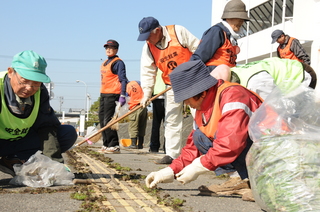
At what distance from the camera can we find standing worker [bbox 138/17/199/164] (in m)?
6.13

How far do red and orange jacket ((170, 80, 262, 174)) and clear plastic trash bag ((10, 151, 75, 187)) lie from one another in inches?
61.3

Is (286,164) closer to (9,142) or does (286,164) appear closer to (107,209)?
(107,209)

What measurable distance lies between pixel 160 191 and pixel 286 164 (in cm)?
155

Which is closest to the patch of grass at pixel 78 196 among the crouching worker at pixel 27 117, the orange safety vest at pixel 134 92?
the crouching worker at pixel 27 117

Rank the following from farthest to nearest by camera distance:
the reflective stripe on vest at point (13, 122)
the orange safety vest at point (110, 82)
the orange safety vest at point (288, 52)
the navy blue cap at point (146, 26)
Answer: the orange safety vest at point (110, 82) → the orange safety vest at point (288, 52) → the navy blue cap at point (146, 26) → the reflective stripe on vest at point (13, 122)

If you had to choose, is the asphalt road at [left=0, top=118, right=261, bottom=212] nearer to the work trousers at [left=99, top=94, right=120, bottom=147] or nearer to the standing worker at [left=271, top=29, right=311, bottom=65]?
the work trousers at [left=99, top=94, right=120, bottom=147]

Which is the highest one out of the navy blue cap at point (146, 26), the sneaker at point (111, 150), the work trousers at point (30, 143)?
the navy blue cap at point (146, 26)

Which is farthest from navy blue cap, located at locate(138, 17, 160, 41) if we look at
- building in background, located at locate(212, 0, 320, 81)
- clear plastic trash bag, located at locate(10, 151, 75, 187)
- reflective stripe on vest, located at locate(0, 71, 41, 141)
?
building in background, located at locate(212, 0, 320, 81)

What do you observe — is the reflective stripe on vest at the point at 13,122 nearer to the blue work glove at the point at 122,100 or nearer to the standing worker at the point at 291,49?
the blue work glove at the point at 122,100

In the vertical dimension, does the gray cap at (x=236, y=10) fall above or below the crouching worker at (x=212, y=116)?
above

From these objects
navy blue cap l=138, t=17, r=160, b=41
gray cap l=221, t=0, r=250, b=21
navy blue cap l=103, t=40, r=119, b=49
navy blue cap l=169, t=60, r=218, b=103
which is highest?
gray cap l=221, t=0, r=250, b=21

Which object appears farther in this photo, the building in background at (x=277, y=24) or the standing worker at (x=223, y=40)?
the building in background at (x=277, y=24)

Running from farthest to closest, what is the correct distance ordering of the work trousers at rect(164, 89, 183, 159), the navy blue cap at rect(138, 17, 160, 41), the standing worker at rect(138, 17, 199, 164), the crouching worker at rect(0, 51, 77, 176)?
1. the work trousers at rect(164, 89, 183, 159)
2. the standing worker at rect(138, 17, 199, 164)
3. the navy blue cap at rect(138, 17, 160, 41)
4. the crouching worker at rect(0, 51, 77, 176)

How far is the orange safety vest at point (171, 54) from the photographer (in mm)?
6152
